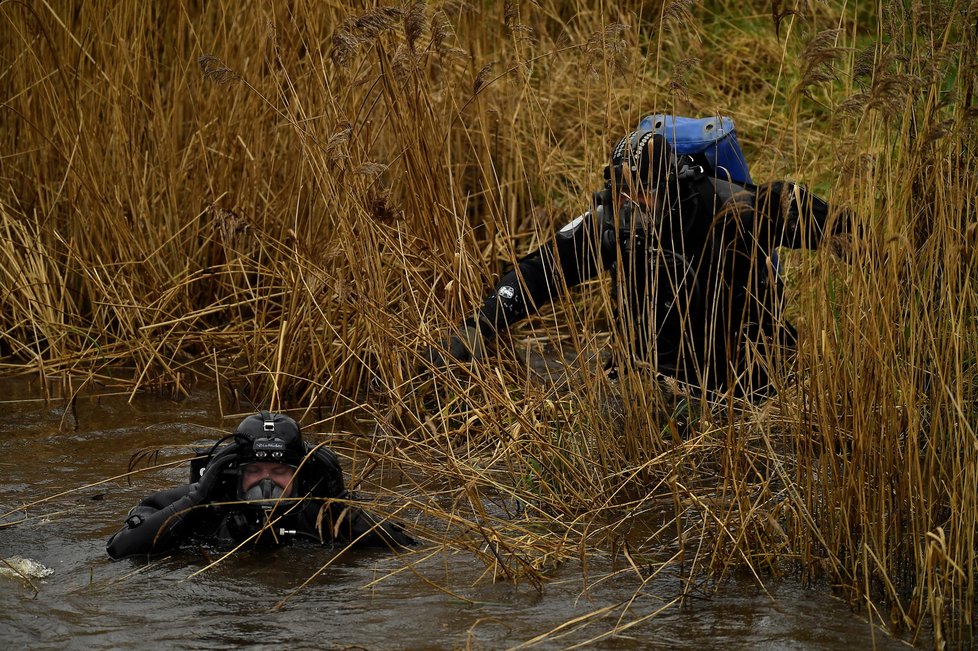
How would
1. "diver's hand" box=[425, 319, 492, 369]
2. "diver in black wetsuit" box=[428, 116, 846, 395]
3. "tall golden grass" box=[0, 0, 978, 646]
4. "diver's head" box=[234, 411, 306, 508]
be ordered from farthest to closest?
"diver's hand" box=[425, 319, 492, 369] < "diver in black wetsuit" box=[428, 116, 846, 395] < "diver's head" box=[234, 411, 306, 508] < "tall golden grass" box=[0, 0, 978, 646]

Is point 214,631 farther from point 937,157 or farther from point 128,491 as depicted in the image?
point 937,157

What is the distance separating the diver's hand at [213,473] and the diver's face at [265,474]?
52 mm

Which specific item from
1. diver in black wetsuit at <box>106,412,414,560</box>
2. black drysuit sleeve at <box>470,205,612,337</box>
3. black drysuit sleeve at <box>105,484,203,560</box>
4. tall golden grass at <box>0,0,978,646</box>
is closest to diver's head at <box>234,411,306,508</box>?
diver in black wetsuit at <box>106,412,414,560</box>

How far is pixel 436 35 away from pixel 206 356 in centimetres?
208

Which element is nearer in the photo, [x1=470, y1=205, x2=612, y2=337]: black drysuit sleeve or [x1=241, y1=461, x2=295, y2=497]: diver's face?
[x1=241, y1=461, x2=295, y2=497]: diver's face

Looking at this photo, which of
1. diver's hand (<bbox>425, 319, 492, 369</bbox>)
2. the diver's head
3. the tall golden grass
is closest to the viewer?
the tall golden grass

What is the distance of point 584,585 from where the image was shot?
3.34 m

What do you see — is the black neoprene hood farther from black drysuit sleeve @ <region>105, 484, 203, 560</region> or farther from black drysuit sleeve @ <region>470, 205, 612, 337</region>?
black drysuit sleeve @ <region>470, 205, 612, 337</region>

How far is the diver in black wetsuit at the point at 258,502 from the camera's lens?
3535mm

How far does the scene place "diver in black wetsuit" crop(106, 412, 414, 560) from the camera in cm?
354

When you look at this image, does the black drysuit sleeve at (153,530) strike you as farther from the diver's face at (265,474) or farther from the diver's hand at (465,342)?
the diver's hand at (465,342)

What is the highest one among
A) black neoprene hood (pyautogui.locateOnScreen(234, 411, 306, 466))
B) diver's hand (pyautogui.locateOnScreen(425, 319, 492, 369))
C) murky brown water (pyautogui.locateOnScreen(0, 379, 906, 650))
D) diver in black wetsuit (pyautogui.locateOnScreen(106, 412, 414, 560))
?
diver's hand (pyautogui.locateOnScreen(425, 319, 492, 369))

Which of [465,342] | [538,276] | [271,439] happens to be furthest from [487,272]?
[271,439]

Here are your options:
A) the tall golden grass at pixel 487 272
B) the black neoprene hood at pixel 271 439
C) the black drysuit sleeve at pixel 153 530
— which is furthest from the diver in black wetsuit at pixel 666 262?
the black drysuit sleeve at pixel 153 530
